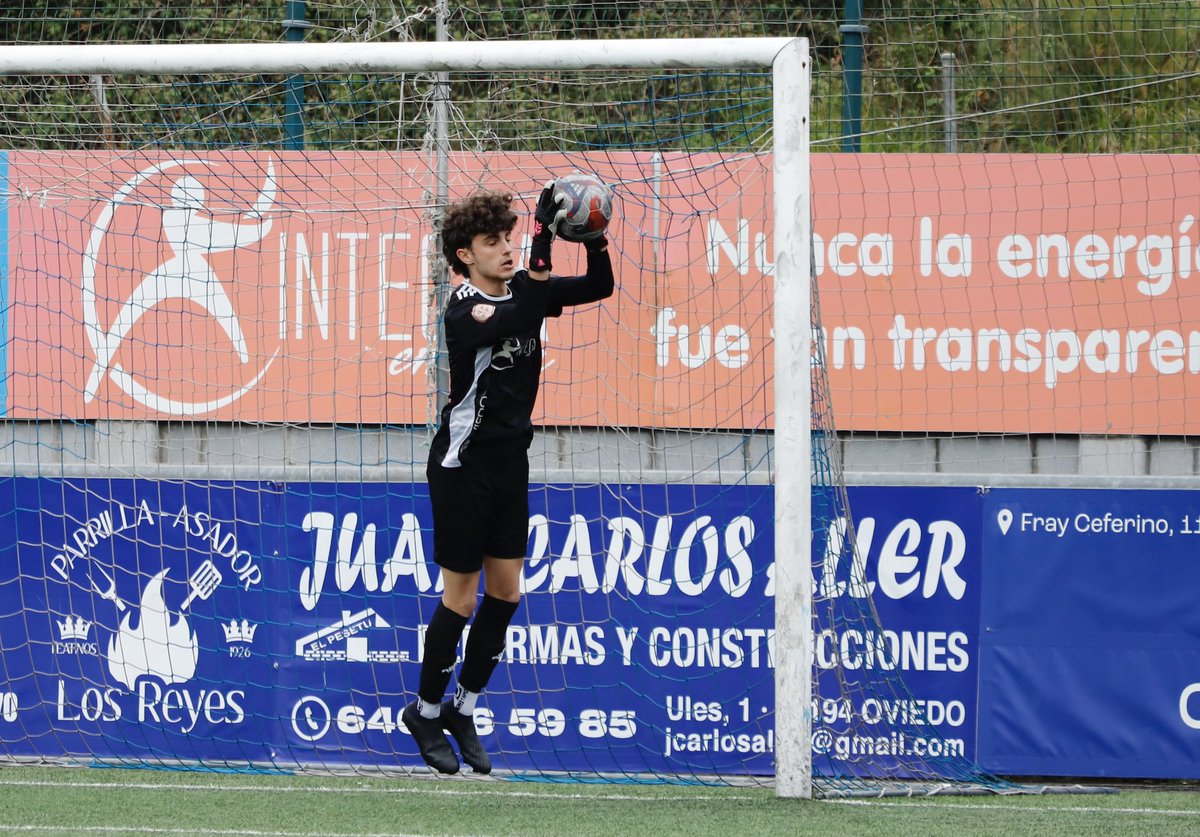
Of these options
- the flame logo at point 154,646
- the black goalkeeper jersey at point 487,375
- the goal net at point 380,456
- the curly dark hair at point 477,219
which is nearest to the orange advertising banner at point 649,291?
the goal net at point 380,456

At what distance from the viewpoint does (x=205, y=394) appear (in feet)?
20.4

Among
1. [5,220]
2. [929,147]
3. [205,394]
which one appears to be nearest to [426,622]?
[205,394]

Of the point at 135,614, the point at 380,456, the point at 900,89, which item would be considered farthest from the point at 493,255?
the point at 900,89

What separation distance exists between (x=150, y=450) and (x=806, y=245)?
3.52 m

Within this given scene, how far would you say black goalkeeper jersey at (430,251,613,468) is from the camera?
411cm

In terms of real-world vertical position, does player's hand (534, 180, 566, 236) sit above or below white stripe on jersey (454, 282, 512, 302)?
above

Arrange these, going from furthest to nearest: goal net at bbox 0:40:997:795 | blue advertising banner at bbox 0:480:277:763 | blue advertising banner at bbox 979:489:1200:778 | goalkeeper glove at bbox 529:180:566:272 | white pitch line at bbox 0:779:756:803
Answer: blue advertising banner at bbox 0:480:277:763, blue advertising banner at bbox 979:489:1200:778, goal net at bbox 0:40:997:795, white pitch line at bbox 0:779:756:803, goalkeeper glove at bbox 529:180:566:272

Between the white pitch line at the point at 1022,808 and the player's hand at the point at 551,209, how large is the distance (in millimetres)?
2223

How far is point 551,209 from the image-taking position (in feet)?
13.4

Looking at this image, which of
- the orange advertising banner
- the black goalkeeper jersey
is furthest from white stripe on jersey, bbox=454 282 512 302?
the orange advertising banner

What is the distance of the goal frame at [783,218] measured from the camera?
4.42m

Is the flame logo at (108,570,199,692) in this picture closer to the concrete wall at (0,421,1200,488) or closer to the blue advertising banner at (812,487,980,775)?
the concrete wall at (0,421,1200,488)

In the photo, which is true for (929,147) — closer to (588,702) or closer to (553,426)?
(553,426)

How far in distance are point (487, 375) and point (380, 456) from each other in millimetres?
2206
